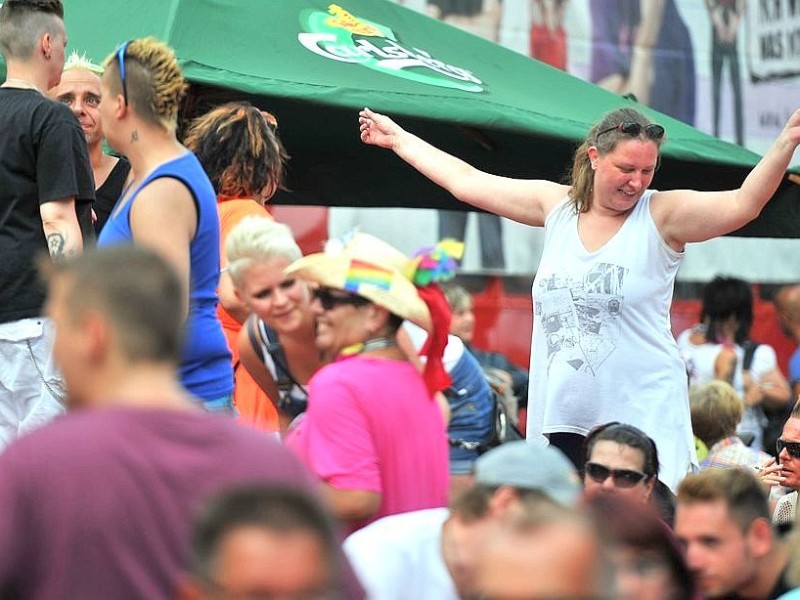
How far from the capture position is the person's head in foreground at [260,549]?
7.53ft

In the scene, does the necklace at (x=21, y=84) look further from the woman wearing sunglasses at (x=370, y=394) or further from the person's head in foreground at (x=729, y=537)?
the person's head in foreground at (x=729, y=537)

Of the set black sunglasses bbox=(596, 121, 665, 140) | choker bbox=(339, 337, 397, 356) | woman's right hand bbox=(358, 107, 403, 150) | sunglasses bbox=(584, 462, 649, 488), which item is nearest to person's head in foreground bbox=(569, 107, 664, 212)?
black sunglasses bbox=(596, 121, 665, 140)

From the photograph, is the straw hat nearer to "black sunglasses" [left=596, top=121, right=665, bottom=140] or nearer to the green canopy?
"black sunglasses" [left=596, top=121, right=665, bottom=140]

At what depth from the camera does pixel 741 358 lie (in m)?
9.38

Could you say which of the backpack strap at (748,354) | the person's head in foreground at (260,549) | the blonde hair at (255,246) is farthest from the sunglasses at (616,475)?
the backpack strap at (748,354)

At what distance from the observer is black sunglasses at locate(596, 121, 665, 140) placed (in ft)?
17.4

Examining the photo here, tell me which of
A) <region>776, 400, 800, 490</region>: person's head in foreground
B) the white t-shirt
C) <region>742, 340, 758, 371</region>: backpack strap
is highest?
the white t-shirt

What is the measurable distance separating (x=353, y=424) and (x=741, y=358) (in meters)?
5.71

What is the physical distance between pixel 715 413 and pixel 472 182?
75.4 inches

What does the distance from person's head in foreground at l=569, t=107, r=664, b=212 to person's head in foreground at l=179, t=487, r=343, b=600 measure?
3.11 meters

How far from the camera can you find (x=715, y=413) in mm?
7023

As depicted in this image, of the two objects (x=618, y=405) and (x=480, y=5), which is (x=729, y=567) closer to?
(x=618, y=405)

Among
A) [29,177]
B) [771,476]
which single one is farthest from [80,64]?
[771,476]

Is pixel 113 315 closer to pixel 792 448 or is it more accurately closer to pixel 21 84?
pixel 21 84
